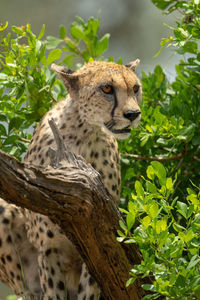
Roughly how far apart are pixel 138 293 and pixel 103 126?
2.76 feet

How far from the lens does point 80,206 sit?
8.56 ft

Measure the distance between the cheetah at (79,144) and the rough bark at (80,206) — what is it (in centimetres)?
45

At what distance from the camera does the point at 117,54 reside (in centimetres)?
696

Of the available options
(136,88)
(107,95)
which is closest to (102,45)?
(136,88)

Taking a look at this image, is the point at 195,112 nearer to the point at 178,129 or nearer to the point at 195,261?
the point at 178,129

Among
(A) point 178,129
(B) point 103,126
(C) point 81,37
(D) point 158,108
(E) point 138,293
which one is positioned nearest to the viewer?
(E) point 138,293

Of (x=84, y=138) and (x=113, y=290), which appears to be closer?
(x=113, y=290)

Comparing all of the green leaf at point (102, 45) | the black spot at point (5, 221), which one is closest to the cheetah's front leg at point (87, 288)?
the black spot at point (5, 221)

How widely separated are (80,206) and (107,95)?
0.85m

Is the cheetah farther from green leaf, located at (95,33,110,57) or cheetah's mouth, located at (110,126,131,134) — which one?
green leaf, located at (95,33,110,57)

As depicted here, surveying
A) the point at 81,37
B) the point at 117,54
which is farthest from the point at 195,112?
the point at 117,54

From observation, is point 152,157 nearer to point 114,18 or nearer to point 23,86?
point 23,86

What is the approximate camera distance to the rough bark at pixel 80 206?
96.7 inches

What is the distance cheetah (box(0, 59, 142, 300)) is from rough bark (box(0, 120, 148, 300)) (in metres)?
0.45
